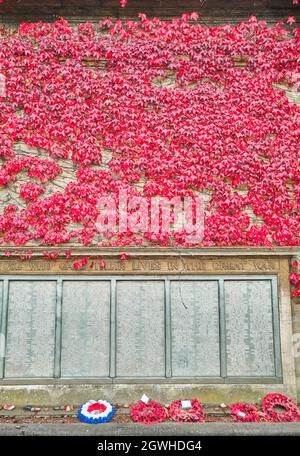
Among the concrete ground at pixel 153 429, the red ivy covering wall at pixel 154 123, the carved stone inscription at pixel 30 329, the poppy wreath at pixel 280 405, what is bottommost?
the concrete ground at pixel 153 429

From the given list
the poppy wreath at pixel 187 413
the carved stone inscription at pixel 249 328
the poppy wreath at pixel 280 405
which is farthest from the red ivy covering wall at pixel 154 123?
the poppy wreath at pixel 187 413

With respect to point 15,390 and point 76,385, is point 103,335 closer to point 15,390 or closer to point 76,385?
point 76,385

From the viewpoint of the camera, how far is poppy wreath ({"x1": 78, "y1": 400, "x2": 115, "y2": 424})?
6.65 meters

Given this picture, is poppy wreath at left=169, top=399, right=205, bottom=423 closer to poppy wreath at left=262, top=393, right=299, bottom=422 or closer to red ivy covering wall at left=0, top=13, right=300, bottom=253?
poppy wreath at left=262, top=393, right=299, bottom=422

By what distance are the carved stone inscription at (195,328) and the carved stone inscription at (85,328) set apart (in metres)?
1.28

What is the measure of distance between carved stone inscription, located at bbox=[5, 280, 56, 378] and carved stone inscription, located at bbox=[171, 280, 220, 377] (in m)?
2.29

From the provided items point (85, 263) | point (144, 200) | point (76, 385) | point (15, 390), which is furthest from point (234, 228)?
point (15, 390)

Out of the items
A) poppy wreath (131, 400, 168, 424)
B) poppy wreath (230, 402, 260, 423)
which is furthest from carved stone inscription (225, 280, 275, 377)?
poppy wreath (131, 400, 168, 424)

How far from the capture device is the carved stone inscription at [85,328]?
746cm

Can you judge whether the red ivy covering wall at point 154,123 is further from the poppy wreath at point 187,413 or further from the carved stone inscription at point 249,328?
the poppy wreath at point 187,413

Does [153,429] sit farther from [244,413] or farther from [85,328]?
[85,328]

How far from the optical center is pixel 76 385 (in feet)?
24.2

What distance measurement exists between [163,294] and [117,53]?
4.92 m

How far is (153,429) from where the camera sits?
6352 mm
